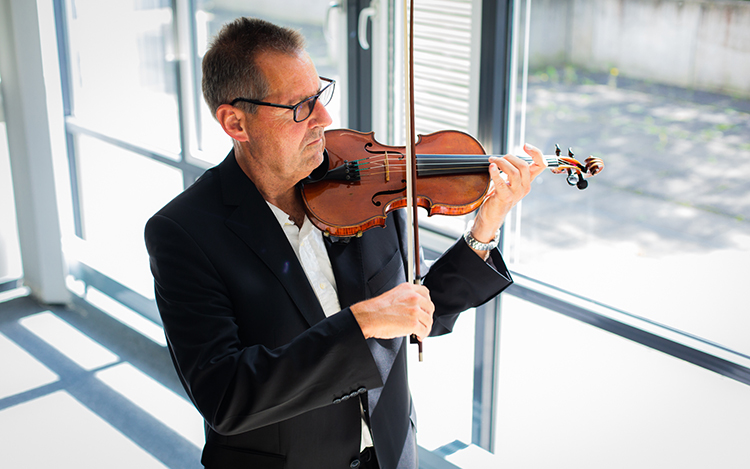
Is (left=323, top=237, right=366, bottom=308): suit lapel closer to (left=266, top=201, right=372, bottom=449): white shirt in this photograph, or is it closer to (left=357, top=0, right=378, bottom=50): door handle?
(left=266, top=201, right=372, bottom=449): white shirt

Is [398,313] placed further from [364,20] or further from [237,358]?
[364,20]

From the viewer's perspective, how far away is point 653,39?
162cm

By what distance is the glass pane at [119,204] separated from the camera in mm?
3820

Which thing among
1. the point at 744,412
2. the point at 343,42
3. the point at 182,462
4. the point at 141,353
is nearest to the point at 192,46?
the point at 343,42

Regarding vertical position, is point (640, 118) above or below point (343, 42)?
below

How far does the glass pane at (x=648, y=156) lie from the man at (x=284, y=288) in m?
0.47

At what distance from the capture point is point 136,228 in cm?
395

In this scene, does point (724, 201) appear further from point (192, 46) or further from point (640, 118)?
point (192, 46)

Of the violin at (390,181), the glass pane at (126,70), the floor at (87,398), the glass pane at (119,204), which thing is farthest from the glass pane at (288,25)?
the floor at (87,398)

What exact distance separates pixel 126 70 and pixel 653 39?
3000 millimetres

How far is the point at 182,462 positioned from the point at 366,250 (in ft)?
5.72

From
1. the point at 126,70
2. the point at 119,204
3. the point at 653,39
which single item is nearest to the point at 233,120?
the point at 653,39

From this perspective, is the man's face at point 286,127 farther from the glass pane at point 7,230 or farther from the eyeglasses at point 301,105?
the glass pane at point 7,230

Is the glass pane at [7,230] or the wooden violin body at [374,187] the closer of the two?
the wooden violin body at [374,187]
